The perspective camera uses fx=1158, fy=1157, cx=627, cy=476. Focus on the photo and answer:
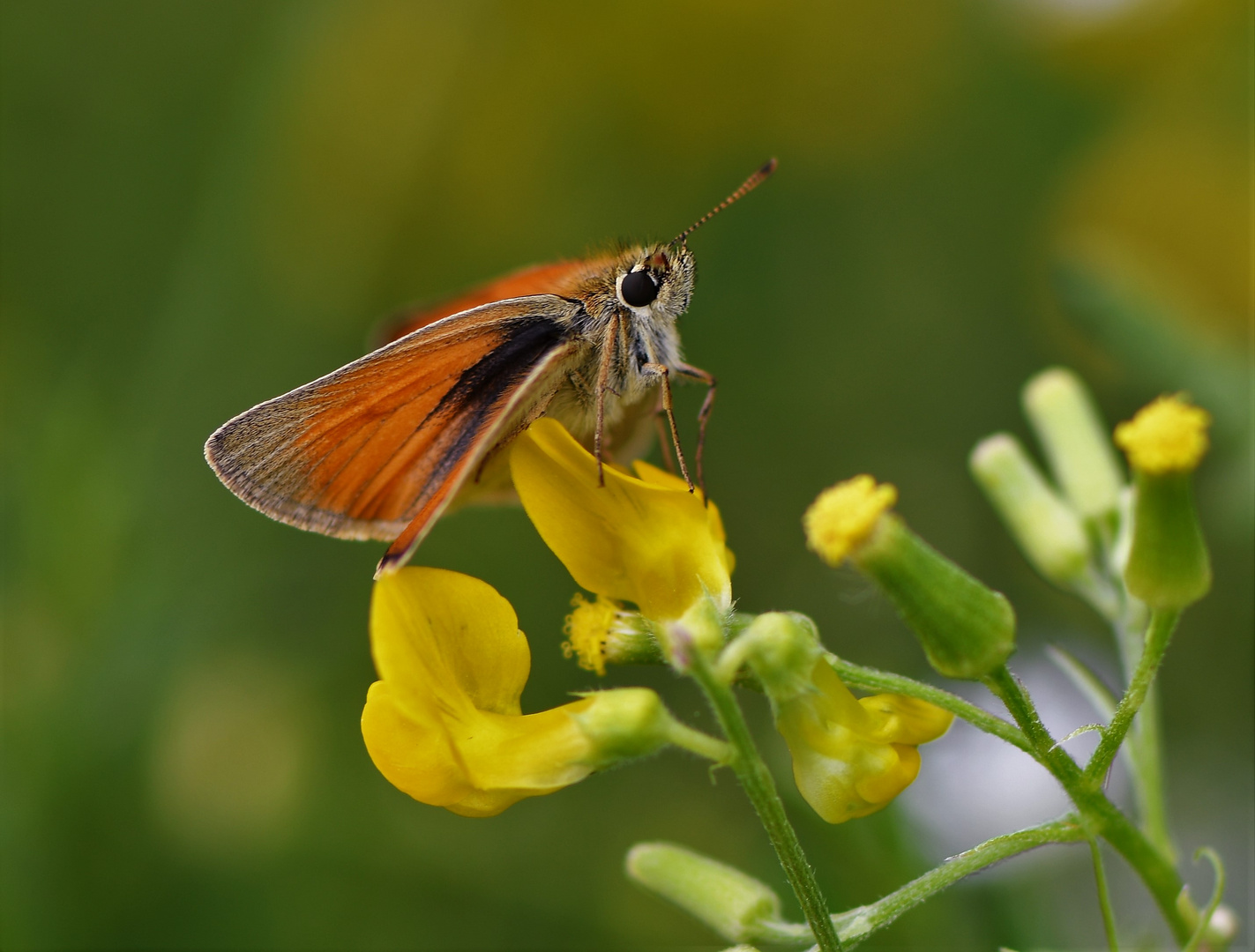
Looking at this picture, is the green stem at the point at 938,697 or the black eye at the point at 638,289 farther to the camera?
the black eye at the point at 638,289

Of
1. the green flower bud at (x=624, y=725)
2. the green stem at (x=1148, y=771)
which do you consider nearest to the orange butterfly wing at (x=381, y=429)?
the green flower bud at (x=624, y=725)

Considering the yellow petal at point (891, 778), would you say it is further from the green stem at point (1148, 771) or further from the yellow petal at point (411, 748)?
the yellow petal at point (411, 748)

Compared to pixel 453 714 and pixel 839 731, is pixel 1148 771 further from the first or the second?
pixel 453 714

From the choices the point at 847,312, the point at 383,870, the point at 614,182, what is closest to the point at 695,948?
the point at 383,870

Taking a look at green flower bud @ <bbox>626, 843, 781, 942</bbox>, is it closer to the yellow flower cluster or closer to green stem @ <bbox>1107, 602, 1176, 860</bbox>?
the yellow flower cluster

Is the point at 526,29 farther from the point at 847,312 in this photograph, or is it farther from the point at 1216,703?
the point at 1216,703

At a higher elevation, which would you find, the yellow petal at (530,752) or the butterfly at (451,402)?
the butterfly at (451,402)

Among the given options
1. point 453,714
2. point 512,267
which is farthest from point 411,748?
point 512,267

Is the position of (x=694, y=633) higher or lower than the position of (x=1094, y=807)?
higher
